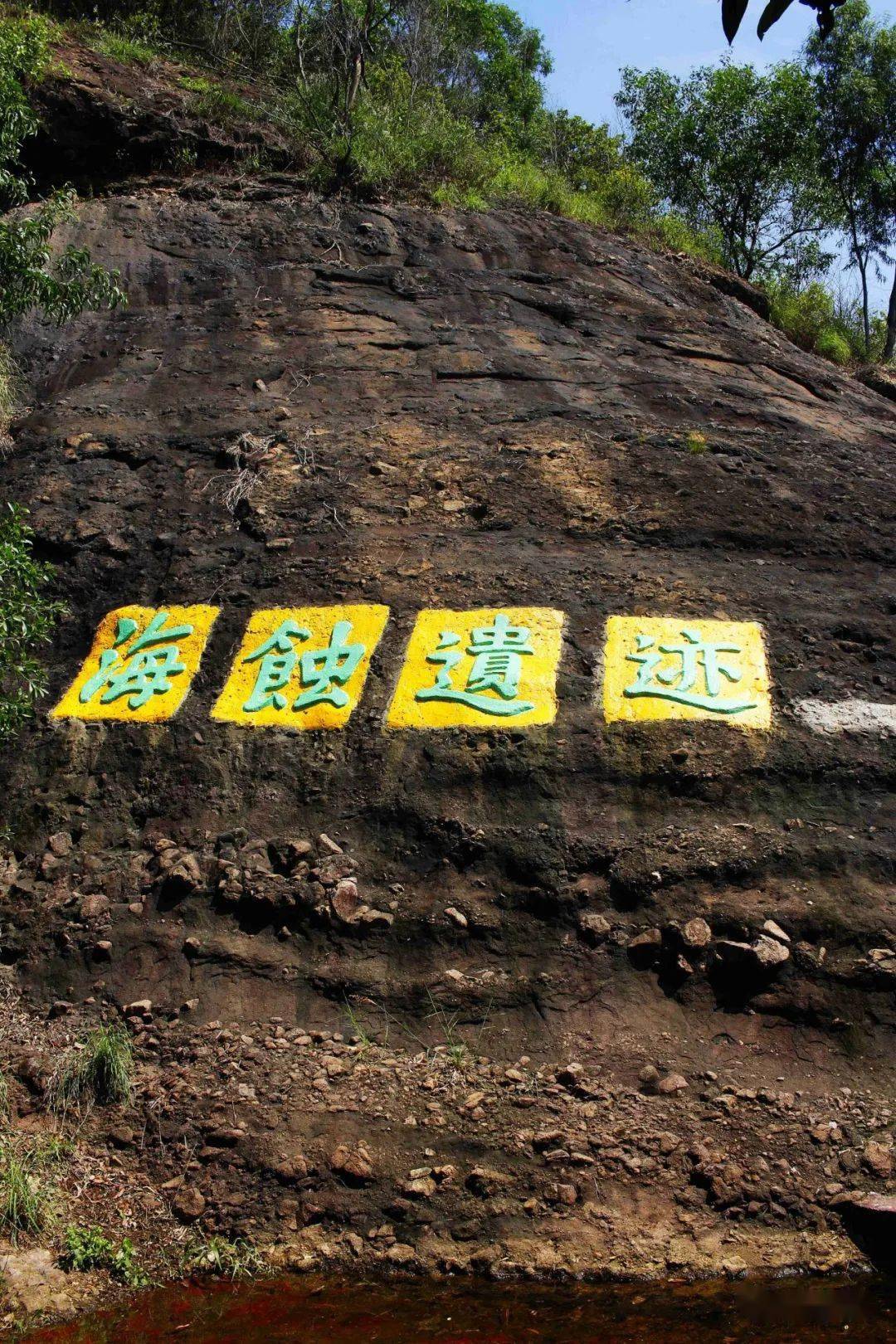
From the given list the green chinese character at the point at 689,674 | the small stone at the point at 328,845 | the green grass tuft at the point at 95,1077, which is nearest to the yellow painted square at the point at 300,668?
the small stone at the point at 328,845

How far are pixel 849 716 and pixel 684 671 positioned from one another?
0.84m

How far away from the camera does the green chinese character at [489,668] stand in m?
5.68

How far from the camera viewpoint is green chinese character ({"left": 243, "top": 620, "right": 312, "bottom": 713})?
5945 millimetres

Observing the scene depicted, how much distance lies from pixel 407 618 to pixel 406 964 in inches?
79.9

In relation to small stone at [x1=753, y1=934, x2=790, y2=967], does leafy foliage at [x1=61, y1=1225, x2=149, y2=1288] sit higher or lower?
lower

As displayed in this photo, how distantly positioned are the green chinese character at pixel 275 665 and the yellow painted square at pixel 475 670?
2.14 feet

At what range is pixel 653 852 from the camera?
5102 millimetres

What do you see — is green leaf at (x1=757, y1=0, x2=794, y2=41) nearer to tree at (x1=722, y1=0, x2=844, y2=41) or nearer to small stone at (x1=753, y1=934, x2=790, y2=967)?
tree at (x1=722, y1=0, x2=844, y2=41)

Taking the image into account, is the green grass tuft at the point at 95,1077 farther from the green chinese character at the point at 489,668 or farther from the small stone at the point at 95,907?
the green chinese character at the point at 489,668

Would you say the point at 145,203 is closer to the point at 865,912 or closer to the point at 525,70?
the point at 865,912

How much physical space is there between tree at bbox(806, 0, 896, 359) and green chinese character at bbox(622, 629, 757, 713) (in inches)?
406

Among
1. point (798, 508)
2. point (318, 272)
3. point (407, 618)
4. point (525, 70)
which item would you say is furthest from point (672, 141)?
point (407, 618)

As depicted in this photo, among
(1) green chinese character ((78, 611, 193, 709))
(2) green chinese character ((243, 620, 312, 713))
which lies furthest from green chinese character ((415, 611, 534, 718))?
(1) green chinese character ((78, 611, 193, 709))

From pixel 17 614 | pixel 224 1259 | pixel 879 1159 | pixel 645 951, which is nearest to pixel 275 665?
pixel 17 614
